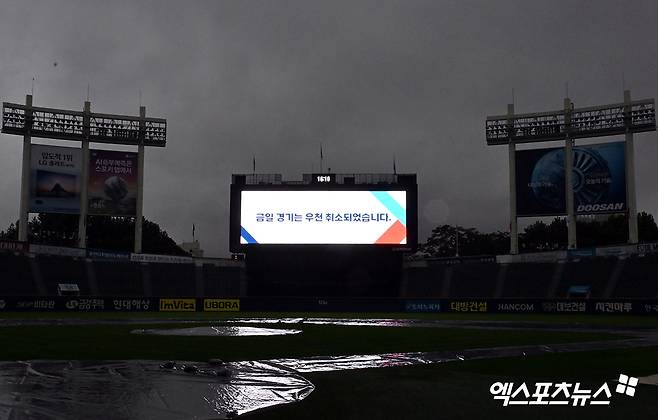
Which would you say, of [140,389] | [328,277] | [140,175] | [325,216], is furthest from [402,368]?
[140,175]

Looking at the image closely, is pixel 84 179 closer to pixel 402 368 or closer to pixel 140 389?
pixel 402 368

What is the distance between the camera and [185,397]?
34.2 ft

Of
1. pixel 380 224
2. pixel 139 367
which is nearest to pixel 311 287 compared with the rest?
pixel 380 224

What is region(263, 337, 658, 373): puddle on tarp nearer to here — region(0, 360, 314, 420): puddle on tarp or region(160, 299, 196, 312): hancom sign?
region(0, 360, 314, 420): puddle on tarp

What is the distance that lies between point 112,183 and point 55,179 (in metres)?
5.64

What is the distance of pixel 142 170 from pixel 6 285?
18.2m

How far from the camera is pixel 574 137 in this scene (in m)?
64.2

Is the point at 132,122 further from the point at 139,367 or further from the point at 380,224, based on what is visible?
the point at 139,367

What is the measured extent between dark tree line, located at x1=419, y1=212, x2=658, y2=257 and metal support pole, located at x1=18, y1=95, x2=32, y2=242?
69166mm

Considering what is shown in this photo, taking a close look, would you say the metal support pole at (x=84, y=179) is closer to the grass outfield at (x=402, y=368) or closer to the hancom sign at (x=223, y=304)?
the hancom sign at (x=223, y=304)

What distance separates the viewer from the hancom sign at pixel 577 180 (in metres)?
59.9

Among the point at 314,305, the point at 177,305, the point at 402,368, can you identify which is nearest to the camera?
the point at 402,368

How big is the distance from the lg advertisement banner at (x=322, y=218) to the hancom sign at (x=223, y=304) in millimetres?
8006

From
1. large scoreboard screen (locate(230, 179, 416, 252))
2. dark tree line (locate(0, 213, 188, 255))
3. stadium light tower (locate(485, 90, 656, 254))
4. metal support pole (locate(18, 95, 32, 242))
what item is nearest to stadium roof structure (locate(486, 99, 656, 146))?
stadium light tower (locate(485, 90, 656, 254))
